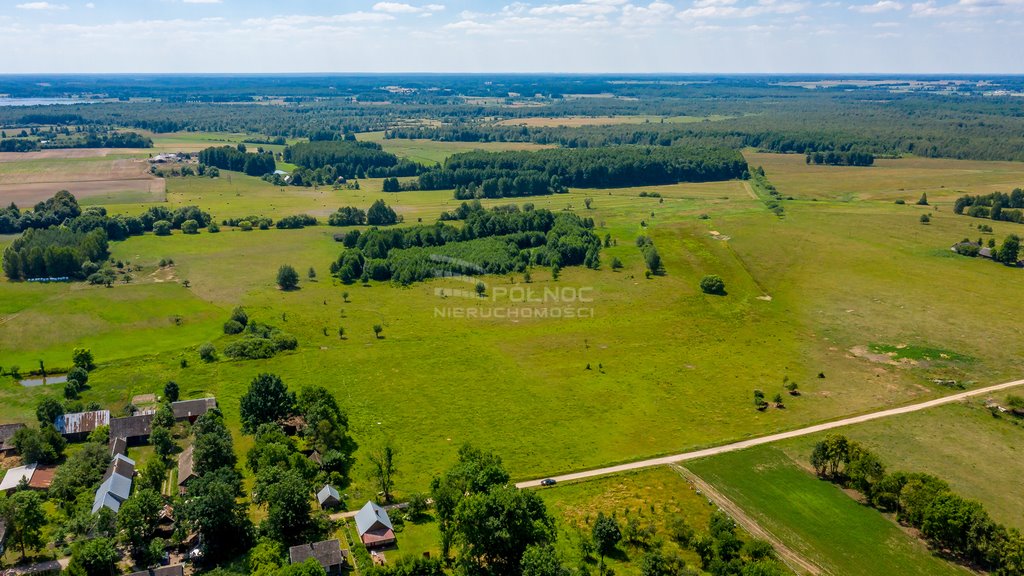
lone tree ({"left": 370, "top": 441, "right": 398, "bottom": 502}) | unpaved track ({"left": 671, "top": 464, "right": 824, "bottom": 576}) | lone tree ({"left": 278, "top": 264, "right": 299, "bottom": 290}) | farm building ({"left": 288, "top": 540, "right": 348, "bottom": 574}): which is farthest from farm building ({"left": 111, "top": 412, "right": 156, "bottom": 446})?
unpaved track ({"left": 671, "top": 464, "right": 824, "bottom": 576})

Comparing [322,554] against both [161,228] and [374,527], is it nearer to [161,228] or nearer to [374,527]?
[374,527]

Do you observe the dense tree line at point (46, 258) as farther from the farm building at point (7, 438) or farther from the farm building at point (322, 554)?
the farm building at point (322, 554)

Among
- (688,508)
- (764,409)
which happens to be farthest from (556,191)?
(688,508)

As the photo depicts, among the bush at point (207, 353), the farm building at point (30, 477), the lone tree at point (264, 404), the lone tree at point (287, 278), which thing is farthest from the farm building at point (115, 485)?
the lone tree at point (287, 278)

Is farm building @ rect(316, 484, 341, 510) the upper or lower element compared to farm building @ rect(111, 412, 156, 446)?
lower

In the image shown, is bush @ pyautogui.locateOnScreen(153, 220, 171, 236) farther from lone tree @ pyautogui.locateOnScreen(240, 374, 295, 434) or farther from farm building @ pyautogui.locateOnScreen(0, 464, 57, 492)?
farm building @ pyautogui.locateOnScreen(0, 464, 57, 492)

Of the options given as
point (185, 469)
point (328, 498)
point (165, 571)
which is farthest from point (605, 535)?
point (185, 469)

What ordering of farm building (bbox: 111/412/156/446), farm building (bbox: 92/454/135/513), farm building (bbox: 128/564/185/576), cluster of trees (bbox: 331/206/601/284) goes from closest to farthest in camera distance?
farm building (bbox: 128/564/185/576)
farm building (bbox: 92/454/135/513)
farm building (bbox: 111/412/156/446)
cluster of trees (bbox: 331/206/601/284)

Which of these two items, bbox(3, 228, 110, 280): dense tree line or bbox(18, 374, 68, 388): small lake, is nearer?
bbox(18, 374, 68, 388): small lake
